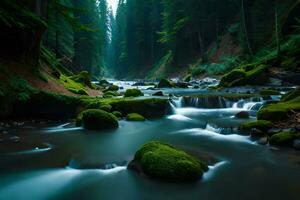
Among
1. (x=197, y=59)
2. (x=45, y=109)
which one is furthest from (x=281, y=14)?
(x=45, y=109)

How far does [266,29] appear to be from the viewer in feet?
119

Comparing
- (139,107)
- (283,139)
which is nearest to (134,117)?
(139,107)

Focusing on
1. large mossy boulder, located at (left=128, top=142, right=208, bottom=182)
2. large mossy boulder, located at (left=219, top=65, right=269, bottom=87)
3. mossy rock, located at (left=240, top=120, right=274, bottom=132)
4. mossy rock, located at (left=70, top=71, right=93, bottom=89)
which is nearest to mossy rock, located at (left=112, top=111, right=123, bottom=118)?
mossy rock, located at (left=240, top=120, right=274, bottom=132)

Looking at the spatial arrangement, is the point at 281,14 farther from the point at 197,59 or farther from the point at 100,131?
the point at 100,131

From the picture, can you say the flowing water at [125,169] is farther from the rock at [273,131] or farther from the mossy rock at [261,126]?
the rock at [273,131]

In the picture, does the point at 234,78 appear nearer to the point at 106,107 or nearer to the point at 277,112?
the point at 106,107

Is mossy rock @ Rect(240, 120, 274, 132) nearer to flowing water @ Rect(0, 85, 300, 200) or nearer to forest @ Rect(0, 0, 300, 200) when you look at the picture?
forest @ Rect(0, 0, 300, 200)

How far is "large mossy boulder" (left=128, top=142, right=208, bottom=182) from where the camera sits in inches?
247

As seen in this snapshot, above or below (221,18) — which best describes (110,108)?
below

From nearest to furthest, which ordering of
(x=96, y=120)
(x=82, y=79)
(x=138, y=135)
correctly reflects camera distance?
1. (x=138, y=135)
2. (x=96, y=120)
3. (x=82, y=79)

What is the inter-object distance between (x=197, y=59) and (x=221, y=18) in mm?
6669

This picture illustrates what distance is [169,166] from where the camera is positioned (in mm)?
6383

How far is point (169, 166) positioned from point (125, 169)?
1.30 metres

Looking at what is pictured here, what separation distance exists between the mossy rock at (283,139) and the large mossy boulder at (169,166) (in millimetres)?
2903
